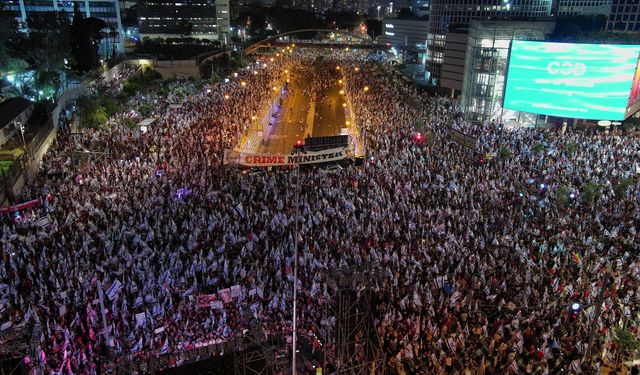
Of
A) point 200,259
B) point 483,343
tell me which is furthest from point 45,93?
point 483,343

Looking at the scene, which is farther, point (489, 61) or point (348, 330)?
point (489, 61)

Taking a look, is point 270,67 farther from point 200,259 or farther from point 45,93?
point 200,259

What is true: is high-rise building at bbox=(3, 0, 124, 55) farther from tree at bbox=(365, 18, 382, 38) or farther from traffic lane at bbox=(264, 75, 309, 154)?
tree at bbox=(365, 18, 382, 38)

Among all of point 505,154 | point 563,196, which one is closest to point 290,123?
point 505,154

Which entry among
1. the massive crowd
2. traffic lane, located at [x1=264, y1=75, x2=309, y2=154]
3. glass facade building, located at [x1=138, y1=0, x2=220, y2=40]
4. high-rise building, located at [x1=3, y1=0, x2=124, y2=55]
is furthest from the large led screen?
glass facade building, located at [x1=138, y1=0, x2=220, y2=40]

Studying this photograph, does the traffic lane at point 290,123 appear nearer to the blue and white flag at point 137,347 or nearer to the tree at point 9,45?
the tree at point 9,45

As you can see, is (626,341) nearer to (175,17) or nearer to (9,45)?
(9,45)

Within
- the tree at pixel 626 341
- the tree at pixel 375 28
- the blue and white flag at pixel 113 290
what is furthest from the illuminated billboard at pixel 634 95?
the tree at pixel 375 28
